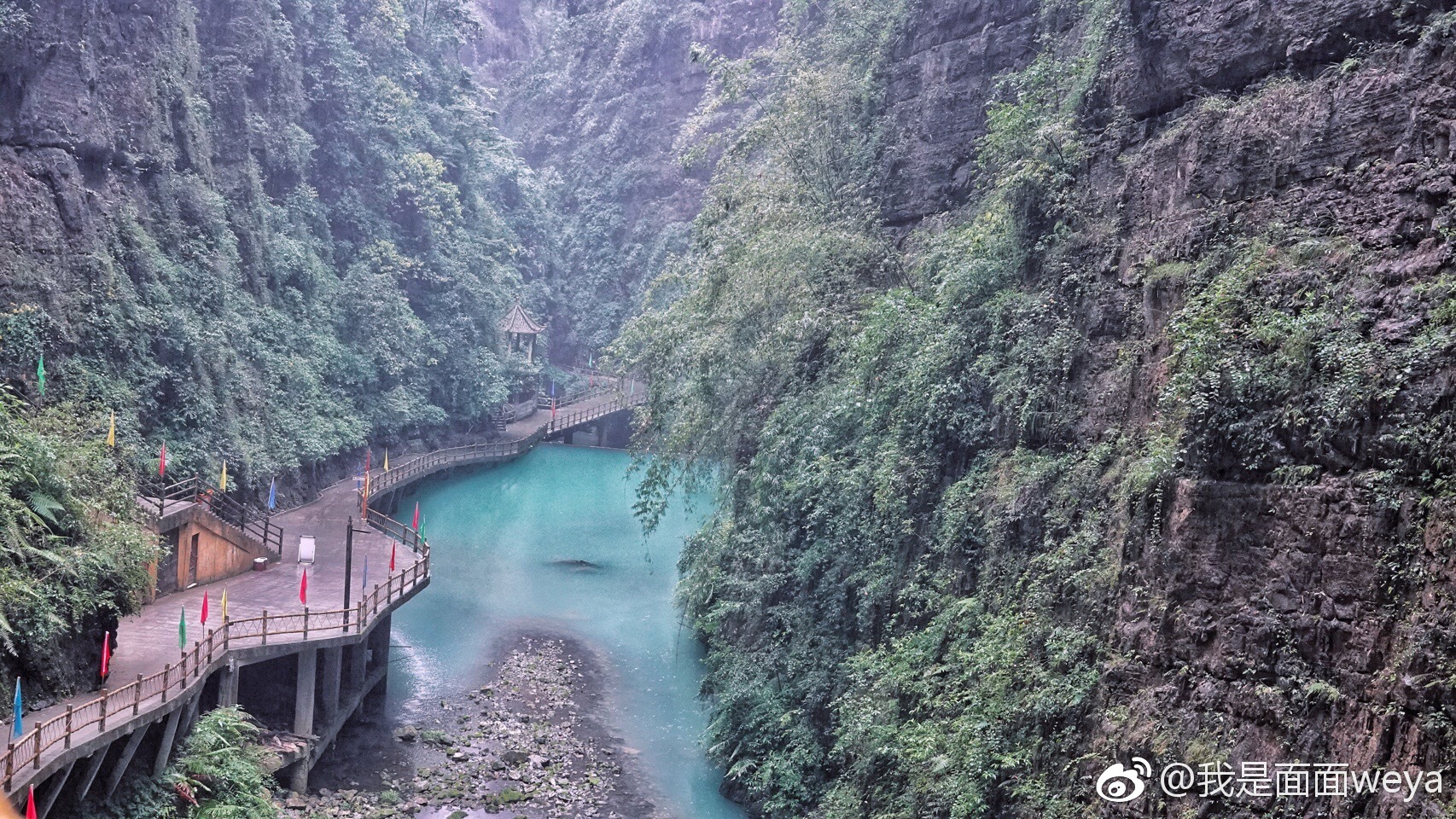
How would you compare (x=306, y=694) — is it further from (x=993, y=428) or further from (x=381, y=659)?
(x=993, y=428)

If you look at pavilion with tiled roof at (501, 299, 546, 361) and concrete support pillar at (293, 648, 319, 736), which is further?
pavilion with tiled roof at (501, 299, 546, 361)

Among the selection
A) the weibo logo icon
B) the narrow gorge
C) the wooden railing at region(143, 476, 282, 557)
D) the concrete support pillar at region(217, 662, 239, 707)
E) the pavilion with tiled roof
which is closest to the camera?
the narrow gorge

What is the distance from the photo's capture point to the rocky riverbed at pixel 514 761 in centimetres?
1741

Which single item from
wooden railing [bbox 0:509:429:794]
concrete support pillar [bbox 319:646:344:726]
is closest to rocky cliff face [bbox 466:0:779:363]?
wooden railing [bbox 0:509:429:794]


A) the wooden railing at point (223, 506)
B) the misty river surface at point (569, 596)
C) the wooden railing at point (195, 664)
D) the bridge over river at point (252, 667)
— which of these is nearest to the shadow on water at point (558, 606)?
the misty river surface at point (569, 596)

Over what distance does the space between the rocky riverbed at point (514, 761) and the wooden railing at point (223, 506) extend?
5.55 m

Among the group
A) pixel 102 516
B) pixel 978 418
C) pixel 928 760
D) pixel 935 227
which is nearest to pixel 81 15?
pixel 102 516

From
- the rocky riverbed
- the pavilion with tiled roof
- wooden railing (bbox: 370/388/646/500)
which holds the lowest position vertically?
the rocky riverbed

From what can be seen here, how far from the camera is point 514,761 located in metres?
19.0

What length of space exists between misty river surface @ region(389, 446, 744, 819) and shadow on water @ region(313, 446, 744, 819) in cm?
5

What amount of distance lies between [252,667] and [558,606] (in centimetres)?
1021

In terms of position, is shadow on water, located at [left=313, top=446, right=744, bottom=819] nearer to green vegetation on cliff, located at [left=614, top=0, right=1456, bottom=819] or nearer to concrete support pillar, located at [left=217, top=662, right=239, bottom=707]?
green vegetation on cliff, located at [left=614, top=0, right=1456, bottom=819]

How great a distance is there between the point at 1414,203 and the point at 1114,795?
5.68m

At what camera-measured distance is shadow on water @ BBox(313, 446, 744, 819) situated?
1981cm
